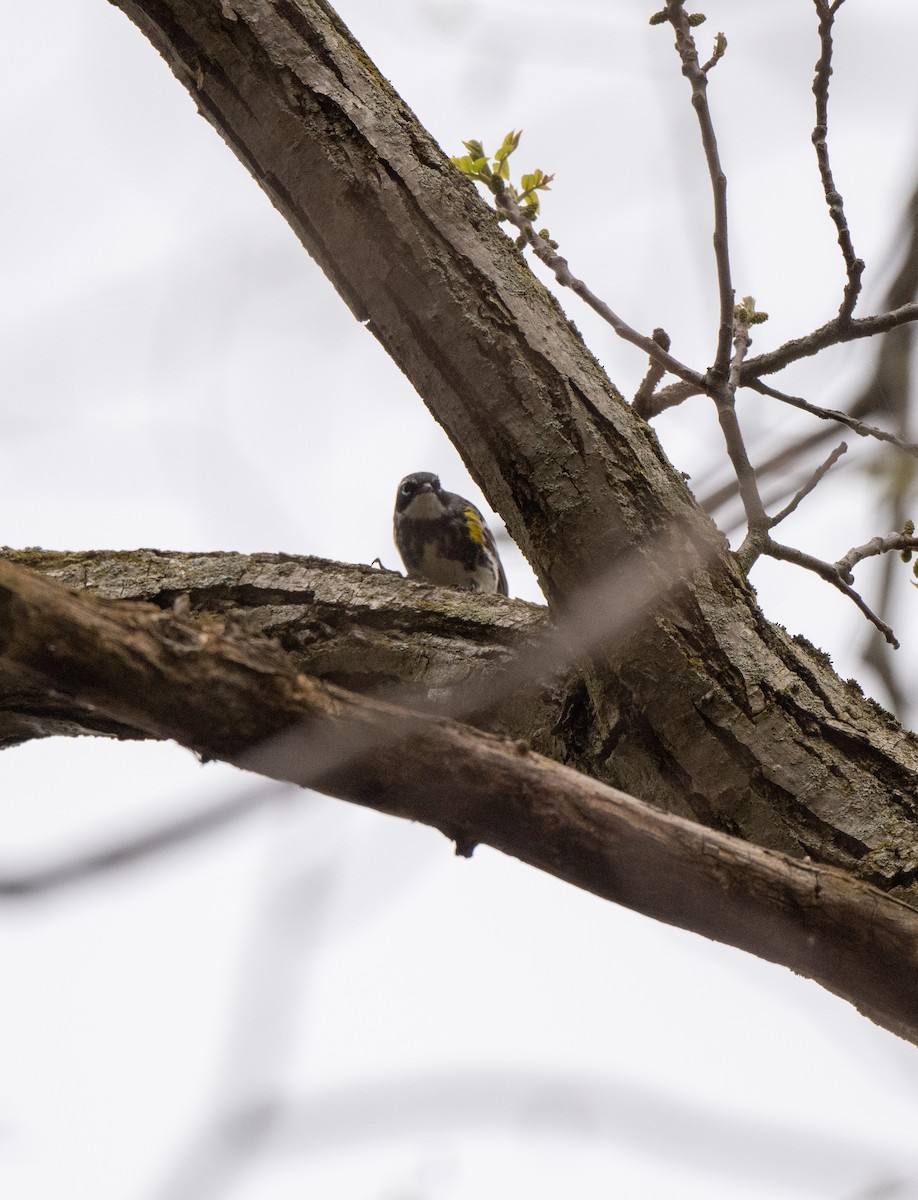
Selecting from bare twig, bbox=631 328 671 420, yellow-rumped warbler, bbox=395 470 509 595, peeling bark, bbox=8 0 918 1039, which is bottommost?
peeling bark, bbox=8 0 918 1039

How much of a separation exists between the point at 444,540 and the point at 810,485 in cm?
401

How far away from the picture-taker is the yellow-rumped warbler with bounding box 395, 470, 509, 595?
23.5 ft

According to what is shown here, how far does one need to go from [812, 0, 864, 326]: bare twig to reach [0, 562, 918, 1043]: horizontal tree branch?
1672 millimetres

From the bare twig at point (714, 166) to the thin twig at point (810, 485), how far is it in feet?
1.35

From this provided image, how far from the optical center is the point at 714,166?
303 cm

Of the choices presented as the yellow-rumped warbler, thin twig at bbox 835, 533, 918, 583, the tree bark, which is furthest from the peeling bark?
the yellow-rumped warbler

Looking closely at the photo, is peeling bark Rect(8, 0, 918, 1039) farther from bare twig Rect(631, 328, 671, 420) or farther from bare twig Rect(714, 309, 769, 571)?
bare twig Rect(631, 328, 671, 420)

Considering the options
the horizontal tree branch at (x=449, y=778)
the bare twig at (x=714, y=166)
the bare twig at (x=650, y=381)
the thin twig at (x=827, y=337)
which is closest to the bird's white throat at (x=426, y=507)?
the bare twig at (x=650, y=381)

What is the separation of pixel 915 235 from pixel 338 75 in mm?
2494

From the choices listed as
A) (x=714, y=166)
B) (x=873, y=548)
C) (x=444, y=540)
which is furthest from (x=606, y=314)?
(x=444, y=540)

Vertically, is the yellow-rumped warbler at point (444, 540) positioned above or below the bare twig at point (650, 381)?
above

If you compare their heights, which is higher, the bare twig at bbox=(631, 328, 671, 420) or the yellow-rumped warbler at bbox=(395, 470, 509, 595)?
the yellow-rumped warbler at bbox=(395, 470, 509, 595)

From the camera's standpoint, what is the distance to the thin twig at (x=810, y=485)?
325 cm

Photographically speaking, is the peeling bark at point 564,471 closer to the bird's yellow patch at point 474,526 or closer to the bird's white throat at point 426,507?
the bird's yellow patch at point 474,526
